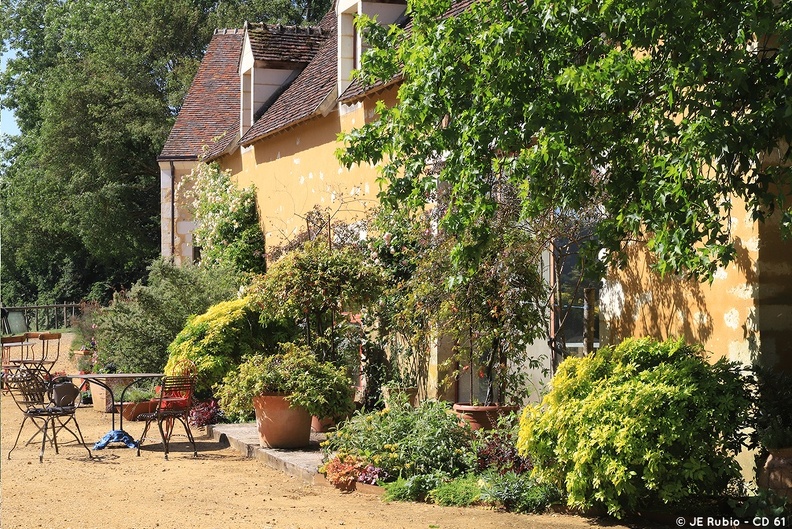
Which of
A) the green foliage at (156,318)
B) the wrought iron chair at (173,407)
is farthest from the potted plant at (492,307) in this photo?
the green foliage at (156,318)

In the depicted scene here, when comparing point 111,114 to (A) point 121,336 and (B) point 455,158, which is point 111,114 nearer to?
(A) point 121,336

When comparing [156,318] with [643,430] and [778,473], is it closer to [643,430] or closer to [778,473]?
[643,430]

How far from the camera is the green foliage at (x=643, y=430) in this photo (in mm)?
6285

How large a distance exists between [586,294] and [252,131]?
30.5ft

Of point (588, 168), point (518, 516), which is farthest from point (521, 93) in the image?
point (518, 516)

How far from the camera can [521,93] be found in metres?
6.15

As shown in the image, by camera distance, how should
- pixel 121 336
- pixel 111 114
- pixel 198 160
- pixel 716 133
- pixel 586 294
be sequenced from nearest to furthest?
pixel 716 133
pixel 586 294
pixel 121 336
pixel 198 160
pixel 111 114

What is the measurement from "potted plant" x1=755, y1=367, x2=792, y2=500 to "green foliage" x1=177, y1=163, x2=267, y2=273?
34.0 ft

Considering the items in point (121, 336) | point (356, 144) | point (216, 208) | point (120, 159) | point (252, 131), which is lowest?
point (121, 336)

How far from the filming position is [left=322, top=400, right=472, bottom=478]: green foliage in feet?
26.9

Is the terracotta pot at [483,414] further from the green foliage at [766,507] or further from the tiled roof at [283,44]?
the tiled roof at [283,44]

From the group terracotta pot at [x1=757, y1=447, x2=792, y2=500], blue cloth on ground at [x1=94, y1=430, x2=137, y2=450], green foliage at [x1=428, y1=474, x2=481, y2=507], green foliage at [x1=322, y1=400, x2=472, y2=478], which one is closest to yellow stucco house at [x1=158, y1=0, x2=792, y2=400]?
terracotta pot at [x1=757, y1=447, x2=792, y2=500]

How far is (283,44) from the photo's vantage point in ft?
57.9

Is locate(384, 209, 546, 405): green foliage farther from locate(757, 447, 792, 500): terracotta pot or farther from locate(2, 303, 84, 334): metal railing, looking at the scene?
locate(2, 303, 84, 334): metal railing
